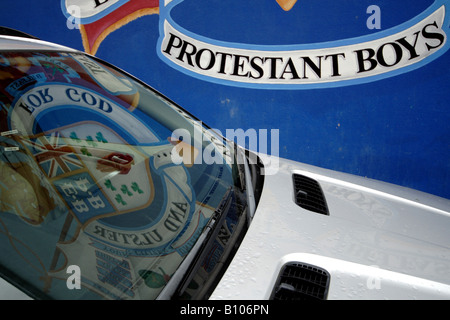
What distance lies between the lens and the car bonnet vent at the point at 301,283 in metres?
0.88

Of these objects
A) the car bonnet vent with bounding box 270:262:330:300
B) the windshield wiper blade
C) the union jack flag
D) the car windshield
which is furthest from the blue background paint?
the car bonnet vent with bounding box 270:262:330:300

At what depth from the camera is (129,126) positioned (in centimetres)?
162

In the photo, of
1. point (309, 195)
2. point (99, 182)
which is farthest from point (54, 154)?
point (309, 195)

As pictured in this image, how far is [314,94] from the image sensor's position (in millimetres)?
3293

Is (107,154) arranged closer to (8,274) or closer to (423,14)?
(8,274)

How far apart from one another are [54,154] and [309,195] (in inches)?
42.3

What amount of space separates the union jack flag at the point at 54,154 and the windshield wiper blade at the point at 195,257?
70cm

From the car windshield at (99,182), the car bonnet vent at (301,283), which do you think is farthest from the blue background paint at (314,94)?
the car bonnet vent at (301,283)

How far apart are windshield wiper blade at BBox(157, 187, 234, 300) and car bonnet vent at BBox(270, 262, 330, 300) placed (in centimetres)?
21

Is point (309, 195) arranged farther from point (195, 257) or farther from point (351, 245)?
point (195, 257)

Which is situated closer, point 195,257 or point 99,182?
point 195,257

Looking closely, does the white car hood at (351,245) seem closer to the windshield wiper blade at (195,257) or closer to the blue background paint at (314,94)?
the windshield wiper blade at (195,257)

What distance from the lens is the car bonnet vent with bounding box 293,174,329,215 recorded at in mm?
1292

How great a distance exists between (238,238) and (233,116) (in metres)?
2.59
